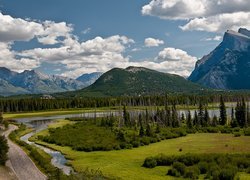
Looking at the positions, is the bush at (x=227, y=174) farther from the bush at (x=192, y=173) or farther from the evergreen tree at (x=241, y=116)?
the evergreen tree at (x=241, y=116)

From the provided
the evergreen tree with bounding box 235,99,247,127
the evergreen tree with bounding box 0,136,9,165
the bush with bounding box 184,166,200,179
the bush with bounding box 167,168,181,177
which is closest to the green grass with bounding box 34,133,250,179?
the bush with bounding box 167,168,181,177

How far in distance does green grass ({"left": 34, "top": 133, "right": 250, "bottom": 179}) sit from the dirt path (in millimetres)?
8415

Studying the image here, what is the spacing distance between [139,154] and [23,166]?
27174mm

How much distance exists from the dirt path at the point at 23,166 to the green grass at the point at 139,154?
8415 millimetres

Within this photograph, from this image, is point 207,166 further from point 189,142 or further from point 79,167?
point 189,142

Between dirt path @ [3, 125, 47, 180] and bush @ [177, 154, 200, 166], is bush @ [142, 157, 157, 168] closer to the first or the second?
bush @ [177, 154, 200, 166]

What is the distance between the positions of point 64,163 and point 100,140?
31445 mm

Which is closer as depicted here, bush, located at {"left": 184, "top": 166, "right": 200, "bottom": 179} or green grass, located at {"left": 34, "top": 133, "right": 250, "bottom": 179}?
bush, located at {"left": 184, "top": 166, "right": 200, "bottom": 179}

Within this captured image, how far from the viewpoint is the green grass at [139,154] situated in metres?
68.8

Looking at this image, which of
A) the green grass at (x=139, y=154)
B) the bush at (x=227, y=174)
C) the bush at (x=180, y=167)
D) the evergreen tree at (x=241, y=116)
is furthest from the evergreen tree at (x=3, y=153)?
the evergreen tree at (x=241, y=116)

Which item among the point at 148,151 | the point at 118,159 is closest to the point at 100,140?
the point at 148,151

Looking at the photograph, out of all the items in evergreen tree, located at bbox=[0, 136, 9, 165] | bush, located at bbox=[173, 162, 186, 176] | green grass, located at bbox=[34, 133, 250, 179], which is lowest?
green grass, located at bbox=[34, 133, 250, 179]

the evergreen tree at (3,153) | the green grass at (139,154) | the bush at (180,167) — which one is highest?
the evergreen tree at (3,153)

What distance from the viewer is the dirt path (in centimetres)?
6851
